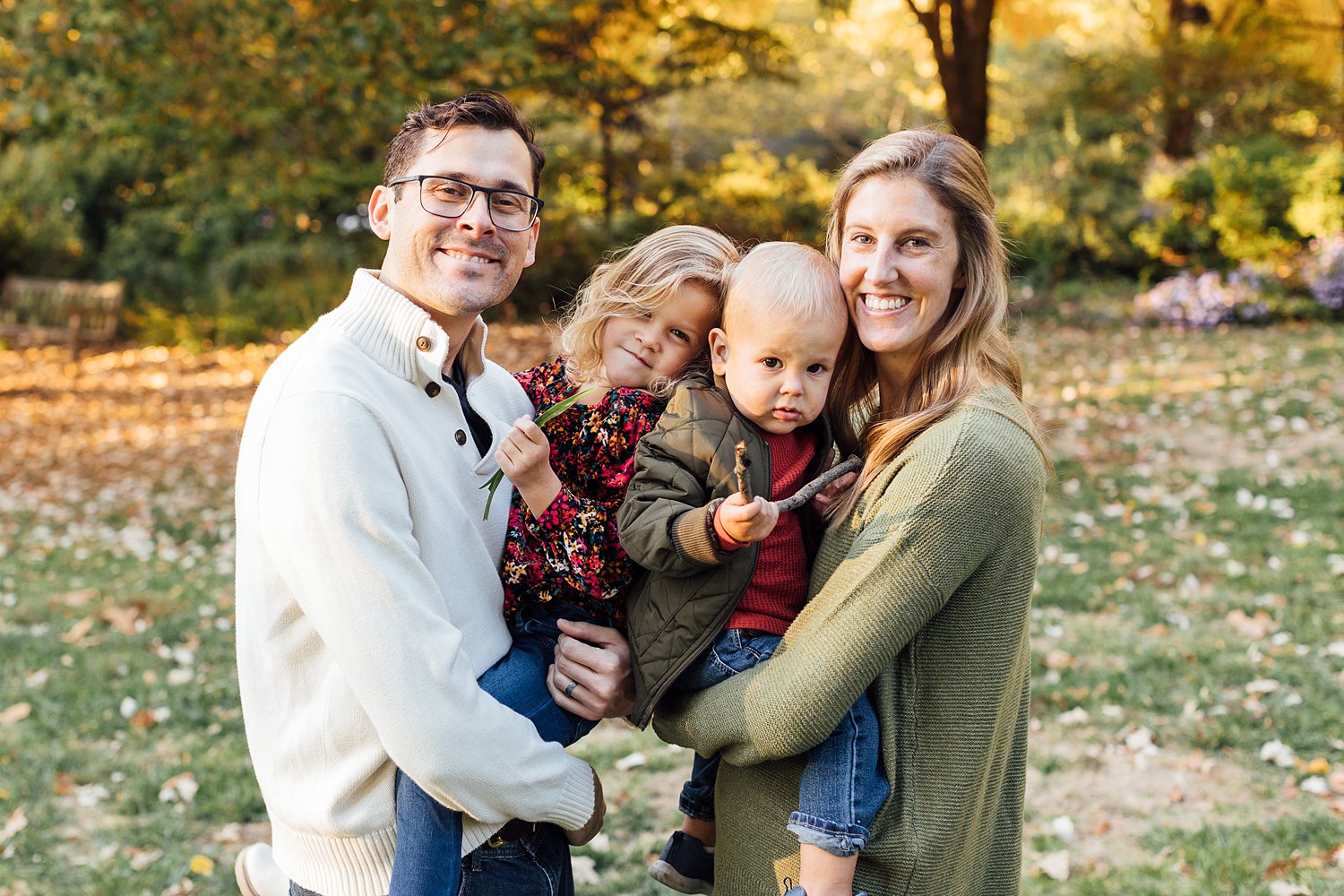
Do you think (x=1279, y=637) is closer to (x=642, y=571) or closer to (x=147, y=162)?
(x=642, y=571)

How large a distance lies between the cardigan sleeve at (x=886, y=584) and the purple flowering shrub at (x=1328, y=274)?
13.8 m

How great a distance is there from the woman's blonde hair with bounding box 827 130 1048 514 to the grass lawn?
1863 millimetres

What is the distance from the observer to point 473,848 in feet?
7.51

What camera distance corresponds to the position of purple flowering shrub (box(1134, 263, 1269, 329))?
14.3 m

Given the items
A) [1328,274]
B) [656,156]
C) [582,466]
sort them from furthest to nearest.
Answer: [656,156]
[1328,274]
[582,466]

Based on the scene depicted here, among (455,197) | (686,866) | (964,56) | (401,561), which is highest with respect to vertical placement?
(964,56)

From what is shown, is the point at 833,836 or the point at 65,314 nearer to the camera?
the point at 833,836

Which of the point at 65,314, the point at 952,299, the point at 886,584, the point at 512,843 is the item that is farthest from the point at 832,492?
the point at 65,314

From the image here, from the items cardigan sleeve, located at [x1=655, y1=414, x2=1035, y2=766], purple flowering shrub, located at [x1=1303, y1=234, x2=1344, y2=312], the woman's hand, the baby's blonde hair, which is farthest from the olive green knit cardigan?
purple flowering shrub, located at [x1=1303, y1=234, x2=1344, y2=312]

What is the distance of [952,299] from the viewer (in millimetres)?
2396

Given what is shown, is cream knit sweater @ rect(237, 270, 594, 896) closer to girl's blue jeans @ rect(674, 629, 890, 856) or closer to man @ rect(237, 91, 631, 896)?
man @ rect(237, 91, 631, 896)

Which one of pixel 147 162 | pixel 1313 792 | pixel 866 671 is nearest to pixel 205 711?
pixel 866 671

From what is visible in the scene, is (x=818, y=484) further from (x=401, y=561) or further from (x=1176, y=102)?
(x=1176, y=102)

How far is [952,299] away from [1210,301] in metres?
13.6
